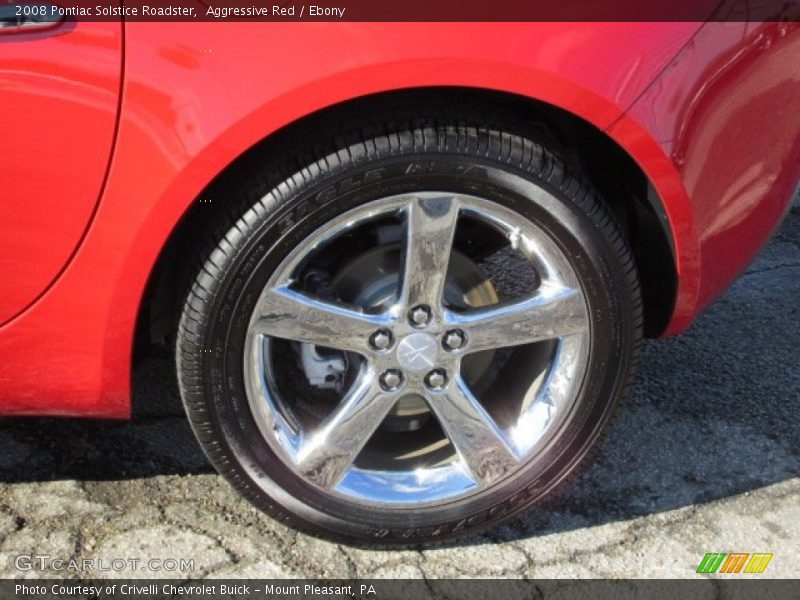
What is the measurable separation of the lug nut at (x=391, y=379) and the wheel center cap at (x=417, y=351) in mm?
20

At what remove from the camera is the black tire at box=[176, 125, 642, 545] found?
201cm

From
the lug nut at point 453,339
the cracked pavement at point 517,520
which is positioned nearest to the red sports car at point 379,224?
the lug nut at point 453,339

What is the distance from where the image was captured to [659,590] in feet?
7.41

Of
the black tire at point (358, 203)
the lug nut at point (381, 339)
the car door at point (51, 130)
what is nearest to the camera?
the car door at point (51, 130)

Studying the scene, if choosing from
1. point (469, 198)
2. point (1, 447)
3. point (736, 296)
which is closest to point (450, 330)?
point (469, 198)

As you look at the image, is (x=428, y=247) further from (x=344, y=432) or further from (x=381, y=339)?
(x=344, y=432)

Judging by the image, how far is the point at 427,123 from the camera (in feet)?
6.66

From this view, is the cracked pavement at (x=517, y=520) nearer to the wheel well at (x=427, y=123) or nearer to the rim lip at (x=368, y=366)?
the rim lip at (x=368, y=366)

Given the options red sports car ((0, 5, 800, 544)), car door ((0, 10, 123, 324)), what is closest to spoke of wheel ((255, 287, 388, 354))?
red sports car ((0, 5, 800, 544))

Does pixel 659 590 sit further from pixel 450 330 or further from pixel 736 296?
pixel 736 296

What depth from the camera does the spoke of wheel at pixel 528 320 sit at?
2203 millimetres

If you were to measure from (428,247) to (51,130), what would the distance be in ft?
2.34

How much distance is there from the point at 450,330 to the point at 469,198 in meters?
0.28

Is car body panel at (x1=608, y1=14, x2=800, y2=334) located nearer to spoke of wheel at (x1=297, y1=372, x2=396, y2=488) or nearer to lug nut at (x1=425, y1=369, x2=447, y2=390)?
lug nut at (x1=425, y1=369, x2=447, y2=390)
